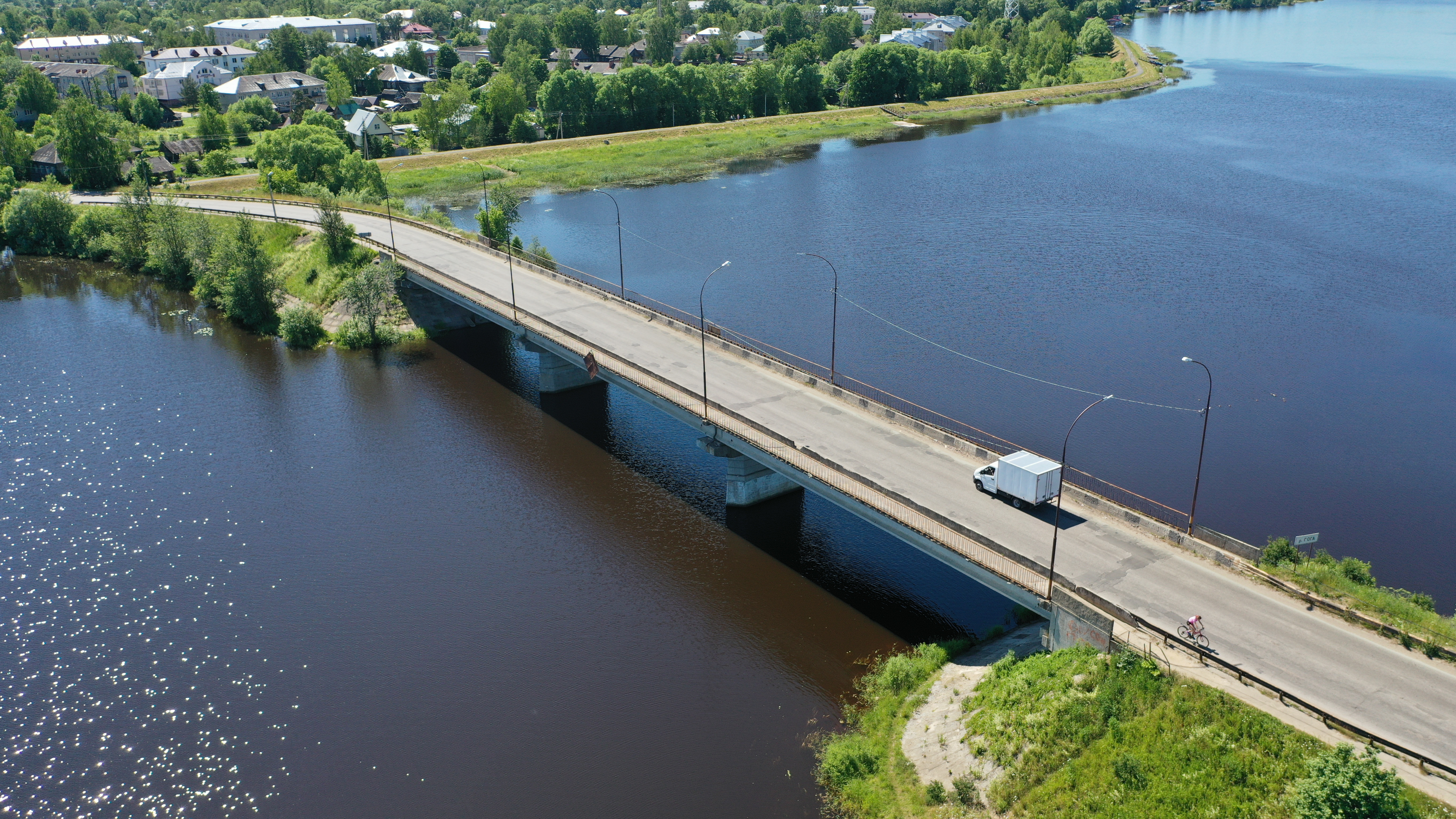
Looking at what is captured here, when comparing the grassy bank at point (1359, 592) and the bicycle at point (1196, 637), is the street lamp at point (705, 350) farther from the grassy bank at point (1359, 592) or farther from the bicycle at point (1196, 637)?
the grassy bank at point (1359, 592)

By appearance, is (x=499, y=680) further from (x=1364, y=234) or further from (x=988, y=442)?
(x=1364, y=234)

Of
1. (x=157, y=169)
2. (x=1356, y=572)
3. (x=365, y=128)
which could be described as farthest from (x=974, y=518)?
(x=365, y=128)

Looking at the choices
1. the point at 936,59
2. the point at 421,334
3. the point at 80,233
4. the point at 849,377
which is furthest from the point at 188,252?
the point at 936,59

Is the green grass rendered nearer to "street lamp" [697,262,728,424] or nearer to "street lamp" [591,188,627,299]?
"street lamp" [591,188,627,299]

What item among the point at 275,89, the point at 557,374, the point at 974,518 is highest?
the point at 275,89

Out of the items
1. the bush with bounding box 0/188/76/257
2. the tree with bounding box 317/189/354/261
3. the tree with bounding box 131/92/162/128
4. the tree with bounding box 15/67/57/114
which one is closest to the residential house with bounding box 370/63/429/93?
the tree with bounding box 131/92/162/128

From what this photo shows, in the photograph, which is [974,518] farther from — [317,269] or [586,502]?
[317,269]

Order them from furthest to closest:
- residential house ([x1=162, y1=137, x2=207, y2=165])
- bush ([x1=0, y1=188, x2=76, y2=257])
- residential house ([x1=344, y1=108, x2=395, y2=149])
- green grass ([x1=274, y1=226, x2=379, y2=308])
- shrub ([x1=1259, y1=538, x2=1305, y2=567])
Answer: residential house ([x1=344, y1=108, x2=395, y2=149])
residential house ([x1=162, y1=137, x2=207, y2=165])
bush ([x1=0, y1=188, x2=76, y2=257])
green grass ([x1=274, y1=226, x2=379, y2=308])
shrub ([x1=1259, y1=538, x2=1305, y2=567])
